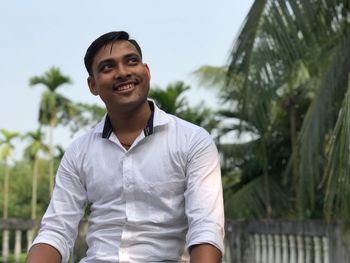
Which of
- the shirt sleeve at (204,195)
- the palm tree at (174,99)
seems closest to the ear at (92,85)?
the shirt sleeve at (204,195)

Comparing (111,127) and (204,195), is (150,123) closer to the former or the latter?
(111,127)

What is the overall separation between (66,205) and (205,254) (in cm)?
50

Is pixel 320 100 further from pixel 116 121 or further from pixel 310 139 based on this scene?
pixel 116 121

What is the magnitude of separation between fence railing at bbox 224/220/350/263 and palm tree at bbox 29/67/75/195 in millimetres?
20127

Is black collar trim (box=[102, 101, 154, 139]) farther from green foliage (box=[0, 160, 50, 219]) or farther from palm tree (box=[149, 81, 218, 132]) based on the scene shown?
green foliage (box=[0, 160, 50, 219])

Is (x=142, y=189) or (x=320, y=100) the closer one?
(x=142, y=189)

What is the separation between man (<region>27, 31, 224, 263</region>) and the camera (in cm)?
190

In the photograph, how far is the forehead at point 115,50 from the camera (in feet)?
6.45

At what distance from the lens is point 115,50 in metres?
1.97

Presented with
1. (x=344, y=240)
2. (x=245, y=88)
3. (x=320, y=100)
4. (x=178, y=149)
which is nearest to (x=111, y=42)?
(x=178, y=149)

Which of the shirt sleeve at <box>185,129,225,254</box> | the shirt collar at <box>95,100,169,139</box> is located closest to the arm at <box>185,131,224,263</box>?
the shirt sleeve at <box>185,129,225,254</box>

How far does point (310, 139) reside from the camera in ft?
19.6

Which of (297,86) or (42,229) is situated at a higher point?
(297,86)

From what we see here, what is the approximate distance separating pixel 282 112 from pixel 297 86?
568 mm
